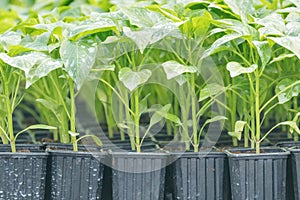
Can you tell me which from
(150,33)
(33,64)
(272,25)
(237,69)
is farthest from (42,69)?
(272,25)

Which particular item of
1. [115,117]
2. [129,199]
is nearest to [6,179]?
[129,199]

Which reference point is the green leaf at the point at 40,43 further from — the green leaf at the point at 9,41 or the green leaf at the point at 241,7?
the green leaf at the point at 241,7

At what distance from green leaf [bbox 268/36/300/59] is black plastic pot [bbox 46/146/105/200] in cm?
57

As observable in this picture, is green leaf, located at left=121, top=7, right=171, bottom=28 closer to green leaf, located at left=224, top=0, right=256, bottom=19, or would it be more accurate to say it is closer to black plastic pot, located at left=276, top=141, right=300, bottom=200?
green leaf, located at left=224, top=0, right=256, bottom=19

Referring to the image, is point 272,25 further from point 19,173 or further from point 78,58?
point 19,173

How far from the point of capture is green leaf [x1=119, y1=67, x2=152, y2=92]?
1327mm

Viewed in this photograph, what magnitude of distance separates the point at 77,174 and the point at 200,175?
1.14 feet

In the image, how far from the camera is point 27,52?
150cm

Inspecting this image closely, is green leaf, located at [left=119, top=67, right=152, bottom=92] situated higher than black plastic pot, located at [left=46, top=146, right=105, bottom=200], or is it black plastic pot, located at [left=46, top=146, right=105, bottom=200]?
green leaf, located at [left=119, top=67, right=152, bottom=92]

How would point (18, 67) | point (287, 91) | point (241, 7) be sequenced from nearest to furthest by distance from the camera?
point (18, 67)
point (287, 91)
point (241, 7)

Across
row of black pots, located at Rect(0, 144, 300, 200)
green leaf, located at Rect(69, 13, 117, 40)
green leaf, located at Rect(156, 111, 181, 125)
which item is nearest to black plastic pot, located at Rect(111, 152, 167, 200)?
row of black pots, located at Rect(0, 144, 300, 200)

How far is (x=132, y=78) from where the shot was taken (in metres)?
1.34

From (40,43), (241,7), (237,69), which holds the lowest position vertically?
(237,69)

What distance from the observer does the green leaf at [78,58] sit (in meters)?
1.31
